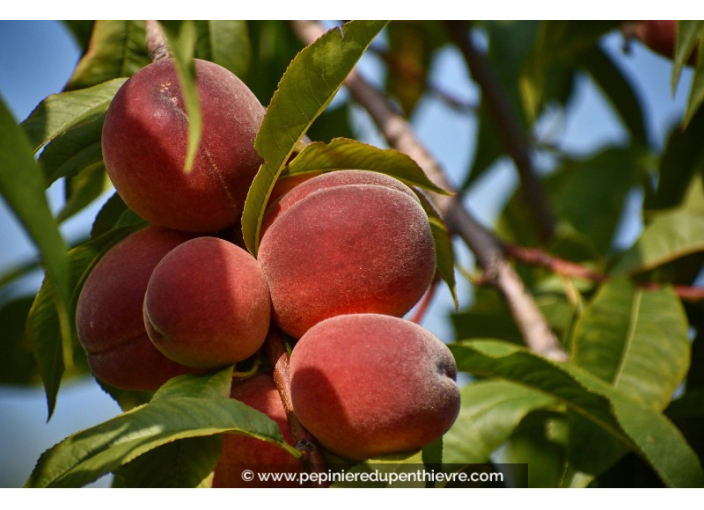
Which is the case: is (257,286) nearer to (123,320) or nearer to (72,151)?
(123,320)

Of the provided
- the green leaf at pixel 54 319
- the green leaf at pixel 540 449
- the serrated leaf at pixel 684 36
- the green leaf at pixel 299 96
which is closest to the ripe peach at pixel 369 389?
the green leaf at pixel 299 96

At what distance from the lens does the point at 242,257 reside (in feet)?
2.41

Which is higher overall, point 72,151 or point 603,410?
point 72,151

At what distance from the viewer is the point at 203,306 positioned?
27.4 inches

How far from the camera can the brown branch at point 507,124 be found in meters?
1.86

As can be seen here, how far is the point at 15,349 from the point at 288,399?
84cm

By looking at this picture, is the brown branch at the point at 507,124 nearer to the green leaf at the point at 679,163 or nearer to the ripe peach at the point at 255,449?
the green leaf at the point at 679,163

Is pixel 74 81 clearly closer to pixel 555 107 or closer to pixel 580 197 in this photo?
pixel 580 197

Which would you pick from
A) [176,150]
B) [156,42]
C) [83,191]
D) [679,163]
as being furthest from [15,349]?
[679,163]

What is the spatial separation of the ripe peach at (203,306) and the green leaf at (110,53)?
0.51m

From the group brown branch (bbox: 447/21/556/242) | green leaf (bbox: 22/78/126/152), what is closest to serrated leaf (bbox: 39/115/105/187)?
green leaf (bbox: 22/78/126/152)

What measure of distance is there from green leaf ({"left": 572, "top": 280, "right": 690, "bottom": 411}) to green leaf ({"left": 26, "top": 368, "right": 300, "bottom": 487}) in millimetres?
714

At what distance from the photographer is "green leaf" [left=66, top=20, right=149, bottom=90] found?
3.68ft

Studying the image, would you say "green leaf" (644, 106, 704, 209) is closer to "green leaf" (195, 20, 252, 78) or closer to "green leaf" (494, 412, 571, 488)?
"green leaf" (494, 412, 571, 488)
